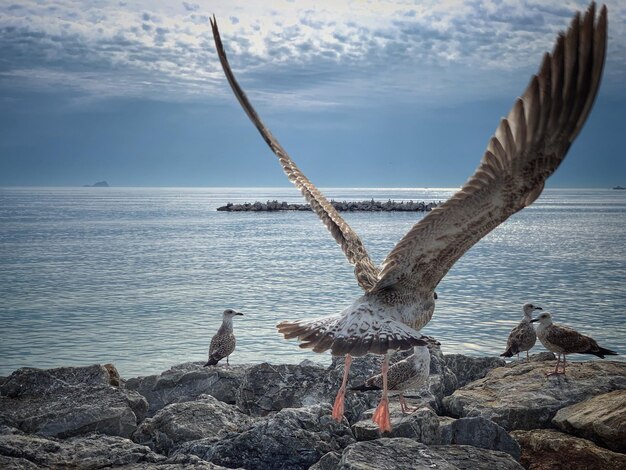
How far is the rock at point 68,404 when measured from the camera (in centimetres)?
735

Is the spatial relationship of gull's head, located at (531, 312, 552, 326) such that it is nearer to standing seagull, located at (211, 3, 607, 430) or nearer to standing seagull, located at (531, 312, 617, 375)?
standing seagull, located at (531, 312, 617, 375)

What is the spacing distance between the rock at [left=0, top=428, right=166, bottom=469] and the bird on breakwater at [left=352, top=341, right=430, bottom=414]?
9.76 feet

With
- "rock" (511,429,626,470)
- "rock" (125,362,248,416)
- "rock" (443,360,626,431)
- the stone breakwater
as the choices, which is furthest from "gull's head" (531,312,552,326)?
→ the stone breakwater

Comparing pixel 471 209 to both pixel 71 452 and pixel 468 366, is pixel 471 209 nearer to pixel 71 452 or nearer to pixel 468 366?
pixel 71 452

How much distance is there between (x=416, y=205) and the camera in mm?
100500

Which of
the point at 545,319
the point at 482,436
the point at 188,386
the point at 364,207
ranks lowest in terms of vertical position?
the point at 188,386

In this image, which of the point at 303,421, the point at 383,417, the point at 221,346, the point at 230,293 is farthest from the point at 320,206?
the point at 230,293

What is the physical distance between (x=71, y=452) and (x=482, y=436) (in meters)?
3.59

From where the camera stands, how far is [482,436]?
678 centimetres

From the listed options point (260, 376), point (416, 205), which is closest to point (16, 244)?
point (260, 376)

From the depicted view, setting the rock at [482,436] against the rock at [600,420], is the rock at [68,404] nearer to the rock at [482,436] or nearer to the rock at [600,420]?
the rock at [482,436]

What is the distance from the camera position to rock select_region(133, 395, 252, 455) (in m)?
7.05

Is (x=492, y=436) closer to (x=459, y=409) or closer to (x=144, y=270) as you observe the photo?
(x=459, y=409)

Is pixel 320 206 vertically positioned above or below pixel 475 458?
above
